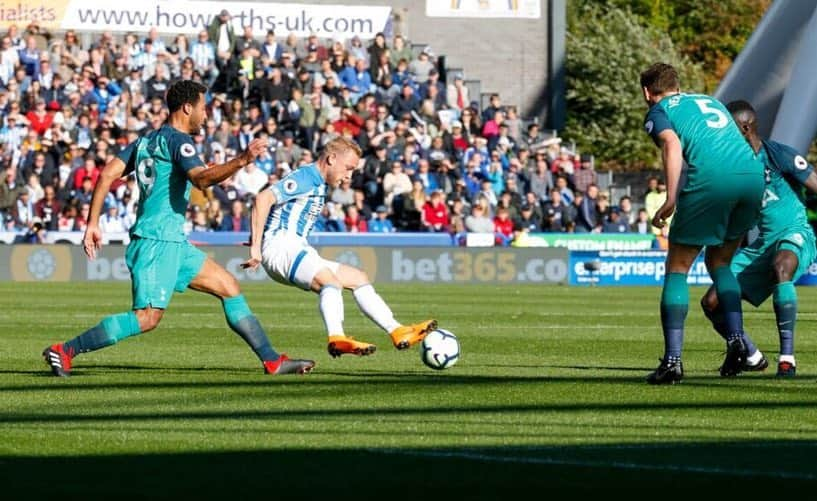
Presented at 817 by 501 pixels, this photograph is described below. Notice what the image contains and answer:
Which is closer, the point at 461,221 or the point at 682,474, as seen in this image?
the point at 682,474

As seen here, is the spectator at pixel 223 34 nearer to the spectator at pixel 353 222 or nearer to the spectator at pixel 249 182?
the spectator at pixel 249 182

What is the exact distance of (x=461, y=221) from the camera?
121 feet

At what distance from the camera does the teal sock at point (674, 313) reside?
11609 millimetres

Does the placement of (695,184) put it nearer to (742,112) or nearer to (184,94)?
(742,112)

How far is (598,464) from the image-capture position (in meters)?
7.48

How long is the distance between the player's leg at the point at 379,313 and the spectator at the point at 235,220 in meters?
21.8

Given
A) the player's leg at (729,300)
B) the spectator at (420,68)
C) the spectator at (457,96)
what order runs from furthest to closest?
the spectator at (420,68), the spectator at (457,96), the player's leg at (729,300)

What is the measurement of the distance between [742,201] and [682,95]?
77cm

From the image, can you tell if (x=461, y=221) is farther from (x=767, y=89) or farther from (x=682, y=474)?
(x=682, y=474)

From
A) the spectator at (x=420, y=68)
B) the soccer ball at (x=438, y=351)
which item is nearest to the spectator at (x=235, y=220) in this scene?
the spectator at (x=420, y=68)

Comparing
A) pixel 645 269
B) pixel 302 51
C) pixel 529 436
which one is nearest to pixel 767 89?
pixel 645 269

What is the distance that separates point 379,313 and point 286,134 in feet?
82.0

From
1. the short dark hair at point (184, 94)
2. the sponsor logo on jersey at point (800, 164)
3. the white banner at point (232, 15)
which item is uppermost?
the white banner at point (232, 15)

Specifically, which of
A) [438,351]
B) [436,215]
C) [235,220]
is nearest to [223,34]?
[235,220]
